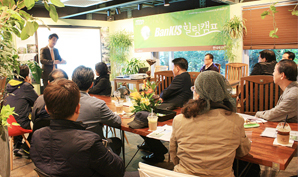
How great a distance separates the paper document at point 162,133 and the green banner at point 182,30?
4.15 meters

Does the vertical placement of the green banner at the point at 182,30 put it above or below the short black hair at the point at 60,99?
above

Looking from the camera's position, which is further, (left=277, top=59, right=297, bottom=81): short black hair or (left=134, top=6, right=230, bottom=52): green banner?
(left=134, top=6, right=230, bottom=52): green banner

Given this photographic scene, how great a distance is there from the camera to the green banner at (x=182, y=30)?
19.7ft

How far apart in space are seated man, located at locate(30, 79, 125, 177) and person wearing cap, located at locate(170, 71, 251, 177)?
0.51 m

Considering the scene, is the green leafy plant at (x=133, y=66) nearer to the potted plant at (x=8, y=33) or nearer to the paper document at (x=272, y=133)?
the paper document at (x=272, y=133)

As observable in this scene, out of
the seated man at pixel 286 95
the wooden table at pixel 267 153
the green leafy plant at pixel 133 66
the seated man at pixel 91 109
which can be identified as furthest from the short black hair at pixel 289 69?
the green leafy plant at pixel 133 66

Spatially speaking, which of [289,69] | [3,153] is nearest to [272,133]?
[289,69]

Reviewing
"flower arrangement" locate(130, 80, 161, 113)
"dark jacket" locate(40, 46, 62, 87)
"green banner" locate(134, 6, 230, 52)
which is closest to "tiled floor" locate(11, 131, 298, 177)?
"flower arrangement" locate(130, 80, 161, 113)

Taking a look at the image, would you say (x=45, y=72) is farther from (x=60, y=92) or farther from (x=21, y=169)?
(x=60, y=92)

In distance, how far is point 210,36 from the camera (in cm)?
614

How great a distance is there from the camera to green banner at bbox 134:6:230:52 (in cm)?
600

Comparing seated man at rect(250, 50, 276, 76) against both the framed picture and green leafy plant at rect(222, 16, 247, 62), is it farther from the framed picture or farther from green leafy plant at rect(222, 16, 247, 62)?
the framed picture

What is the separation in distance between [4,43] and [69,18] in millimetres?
7006

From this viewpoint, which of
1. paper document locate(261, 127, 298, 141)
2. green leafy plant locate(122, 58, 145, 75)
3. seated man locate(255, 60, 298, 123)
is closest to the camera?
paper document locate(261, 127, 298, 141)
